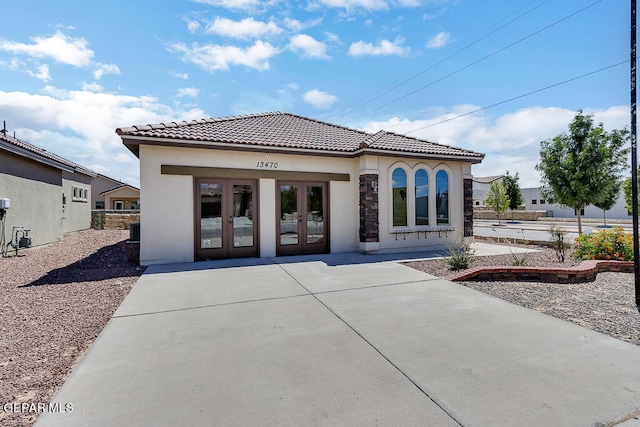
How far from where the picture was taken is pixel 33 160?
12.7 m

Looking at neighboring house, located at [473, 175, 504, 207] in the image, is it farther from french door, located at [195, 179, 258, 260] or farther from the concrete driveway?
the concrete driveway

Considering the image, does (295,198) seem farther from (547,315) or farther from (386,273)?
(547,315)

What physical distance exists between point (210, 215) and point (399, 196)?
6.78m

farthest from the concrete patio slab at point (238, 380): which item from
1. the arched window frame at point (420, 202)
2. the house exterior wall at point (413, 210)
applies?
the arched window frame at point (420, 202)

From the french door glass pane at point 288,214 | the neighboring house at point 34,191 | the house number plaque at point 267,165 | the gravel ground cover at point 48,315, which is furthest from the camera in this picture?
the neighboring house at point 34,191

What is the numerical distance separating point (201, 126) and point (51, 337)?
807 cm

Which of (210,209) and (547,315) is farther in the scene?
(210,209)

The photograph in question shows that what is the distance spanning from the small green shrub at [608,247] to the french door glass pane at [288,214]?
878 cm

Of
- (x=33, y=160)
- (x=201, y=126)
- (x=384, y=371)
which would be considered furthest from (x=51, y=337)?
(x=33, y=160)

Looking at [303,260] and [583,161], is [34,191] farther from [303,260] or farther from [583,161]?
[583,161]

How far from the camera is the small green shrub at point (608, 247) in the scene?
8.50m

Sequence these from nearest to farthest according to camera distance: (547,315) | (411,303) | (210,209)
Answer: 1. (547,315)
2. (411,303)
3. (210,209)

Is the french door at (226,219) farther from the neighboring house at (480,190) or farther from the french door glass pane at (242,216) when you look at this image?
the neighboring house at (480,190)

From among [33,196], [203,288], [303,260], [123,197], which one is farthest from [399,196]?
[123,197]
